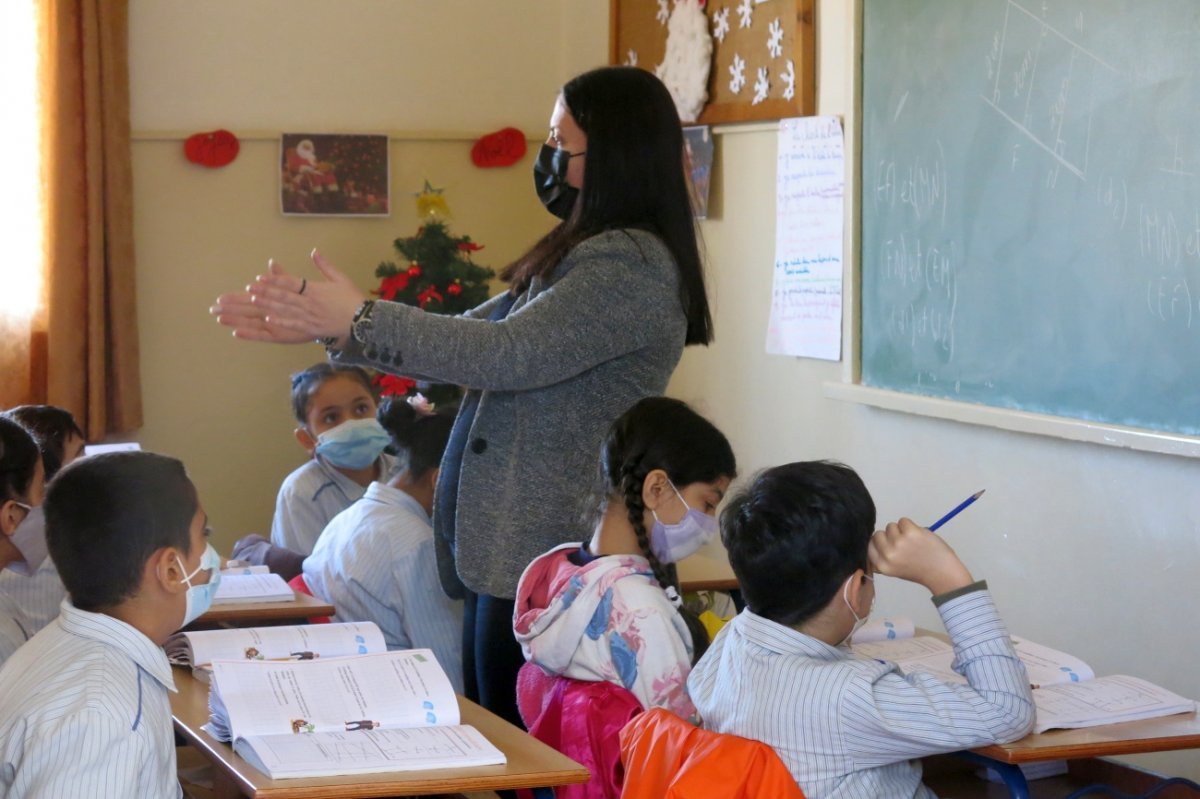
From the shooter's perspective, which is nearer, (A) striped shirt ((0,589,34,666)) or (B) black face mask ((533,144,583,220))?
(A) striped shirt ((0,589,34,666))

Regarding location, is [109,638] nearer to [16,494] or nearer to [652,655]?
[652,655]

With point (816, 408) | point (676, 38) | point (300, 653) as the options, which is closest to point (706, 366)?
point (816, 408)

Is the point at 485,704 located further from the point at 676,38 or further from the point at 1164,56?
the point at 676,38

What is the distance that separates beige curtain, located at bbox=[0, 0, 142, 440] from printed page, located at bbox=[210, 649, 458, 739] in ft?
10.3

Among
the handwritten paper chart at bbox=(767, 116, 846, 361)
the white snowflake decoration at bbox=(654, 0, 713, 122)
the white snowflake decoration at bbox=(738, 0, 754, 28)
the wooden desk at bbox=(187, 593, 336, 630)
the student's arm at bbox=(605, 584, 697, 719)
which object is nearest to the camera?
the student's arm at bbox=(605, 584, 697, 719)

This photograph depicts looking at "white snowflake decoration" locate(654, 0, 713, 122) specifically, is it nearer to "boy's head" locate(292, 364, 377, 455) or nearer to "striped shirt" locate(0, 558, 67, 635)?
"boy's head" locate(292, 364, 377, 455)

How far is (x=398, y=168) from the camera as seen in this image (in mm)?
5367

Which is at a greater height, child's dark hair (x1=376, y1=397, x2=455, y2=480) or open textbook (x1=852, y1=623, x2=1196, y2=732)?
child's dark hair (x1=376, y1=397, x2=455, y2=480)

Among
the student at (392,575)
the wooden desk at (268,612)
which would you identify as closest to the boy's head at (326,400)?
the student at (392,575)

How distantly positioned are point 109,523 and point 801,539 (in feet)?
2.80

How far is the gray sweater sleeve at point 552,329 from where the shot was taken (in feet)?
7.00

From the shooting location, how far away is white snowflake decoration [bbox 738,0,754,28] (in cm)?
430

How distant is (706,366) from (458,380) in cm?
259

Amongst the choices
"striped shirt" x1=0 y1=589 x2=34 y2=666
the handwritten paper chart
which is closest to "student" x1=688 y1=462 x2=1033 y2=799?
"striped shirt" x1=0 y1=589 x2=34 y2=666
